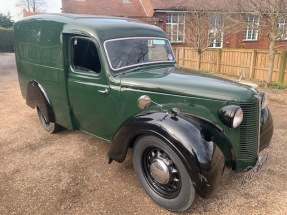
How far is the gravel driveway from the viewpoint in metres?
2.86

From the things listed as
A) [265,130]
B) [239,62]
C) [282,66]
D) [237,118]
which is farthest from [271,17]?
[237,118]

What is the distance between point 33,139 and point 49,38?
2.01 metres

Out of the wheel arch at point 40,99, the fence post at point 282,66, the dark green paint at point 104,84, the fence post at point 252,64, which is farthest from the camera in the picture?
the fence post at point 252,64

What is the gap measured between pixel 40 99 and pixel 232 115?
11.6 ft

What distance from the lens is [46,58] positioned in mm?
4246

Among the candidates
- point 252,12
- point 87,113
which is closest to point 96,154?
point 87,113

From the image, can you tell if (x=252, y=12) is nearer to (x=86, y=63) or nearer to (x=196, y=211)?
(x=86, y=63)

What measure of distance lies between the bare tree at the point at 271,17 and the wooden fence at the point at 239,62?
456 millimetres

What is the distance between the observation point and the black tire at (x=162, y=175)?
2.63m

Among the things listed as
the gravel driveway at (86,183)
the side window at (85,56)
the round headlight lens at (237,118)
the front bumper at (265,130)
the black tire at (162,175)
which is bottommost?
the gravel driveway at (86,183)

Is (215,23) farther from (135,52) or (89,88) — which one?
(89,88)

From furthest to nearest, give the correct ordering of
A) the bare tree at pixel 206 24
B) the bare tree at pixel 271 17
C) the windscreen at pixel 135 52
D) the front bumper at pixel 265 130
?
the bare tree at pixel 206 24, the bare tree at pixel 271 17, the windscreen at pixel 135 52, the front bumper at pixel 265 130

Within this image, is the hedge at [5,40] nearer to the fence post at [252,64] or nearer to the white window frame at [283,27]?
the fence post at [252,64]

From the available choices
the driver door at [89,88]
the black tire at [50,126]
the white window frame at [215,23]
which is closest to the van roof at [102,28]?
the driver door at [89,88]
